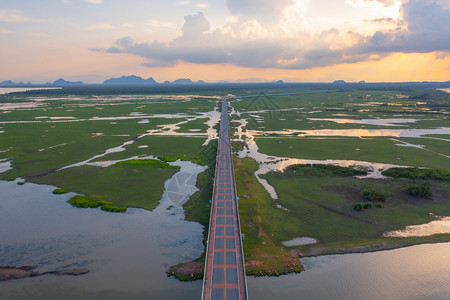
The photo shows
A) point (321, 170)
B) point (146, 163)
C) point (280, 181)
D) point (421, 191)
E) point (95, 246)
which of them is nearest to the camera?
point (95, 246)

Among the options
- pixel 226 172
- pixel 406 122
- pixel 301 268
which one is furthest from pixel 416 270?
pixel 406 122

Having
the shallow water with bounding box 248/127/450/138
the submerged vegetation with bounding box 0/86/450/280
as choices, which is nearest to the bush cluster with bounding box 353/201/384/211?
the submerged vegetation with bounding box 0/86/450/280

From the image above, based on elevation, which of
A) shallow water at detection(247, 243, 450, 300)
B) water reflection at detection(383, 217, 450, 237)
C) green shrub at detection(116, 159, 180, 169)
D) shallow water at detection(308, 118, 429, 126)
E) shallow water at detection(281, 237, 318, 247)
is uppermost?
shallow water at detection(308, 118, 429, 126)

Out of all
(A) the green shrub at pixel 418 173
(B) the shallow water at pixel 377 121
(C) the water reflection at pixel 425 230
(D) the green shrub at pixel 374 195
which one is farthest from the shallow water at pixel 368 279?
(B) the shallow water at pixel 377 121

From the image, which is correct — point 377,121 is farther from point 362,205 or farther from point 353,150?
point 362,205

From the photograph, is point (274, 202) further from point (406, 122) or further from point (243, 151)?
point (406, 122)

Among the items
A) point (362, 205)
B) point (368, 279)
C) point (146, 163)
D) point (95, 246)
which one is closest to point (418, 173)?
point (362, 205)

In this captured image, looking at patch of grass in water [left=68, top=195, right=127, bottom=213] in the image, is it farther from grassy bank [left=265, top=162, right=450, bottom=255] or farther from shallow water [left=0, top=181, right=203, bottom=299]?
grassy bank [left=265, top=162, right=450, bottom=255]
